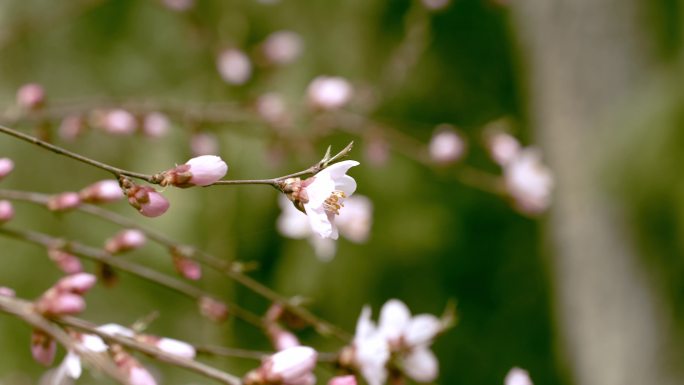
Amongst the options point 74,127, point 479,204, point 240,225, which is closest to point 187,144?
point 240,225

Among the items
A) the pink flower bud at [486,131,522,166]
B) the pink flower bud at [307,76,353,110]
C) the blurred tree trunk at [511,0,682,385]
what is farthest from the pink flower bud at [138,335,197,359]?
the blurred tree trunk at [511,0,682,385]

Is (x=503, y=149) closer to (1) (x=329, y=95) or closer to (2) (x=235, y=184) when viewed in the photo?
(1) (x=329, y=95)

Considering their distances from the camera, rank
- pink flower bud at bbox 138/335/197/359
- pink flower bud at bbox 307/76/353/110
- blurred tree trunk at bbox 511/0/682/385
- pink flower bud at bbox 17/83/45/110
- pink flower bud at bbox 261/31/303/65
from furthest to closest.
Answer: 1. blurred tree trunk at bbox 511/0/682/385
2. pink flower bud at bbox 261/31/303/65
3. pink flower bud at bbox 307/76/353/110
4. pink flower bud at bbox 17/83/45/110
5. pink flower bud at bbox 138/335/197/359

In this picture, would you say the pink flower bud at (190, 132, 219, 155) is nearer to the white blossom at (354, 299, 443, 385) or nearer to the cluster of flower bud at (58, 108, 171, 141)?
the cluster of flower bud at (58, 108, 171, 141)

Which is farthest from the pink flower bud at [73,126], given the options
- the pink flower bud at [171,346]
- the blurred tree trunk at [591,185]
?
the blurred tree trunk at [591,185]

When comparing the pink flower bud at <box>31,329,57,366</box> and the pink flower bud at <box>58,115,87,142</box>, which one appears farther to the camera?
the pink flower bud at <box>58,115,87,142</box>

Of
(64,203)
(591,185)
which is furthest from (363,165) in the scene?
(64,203)
